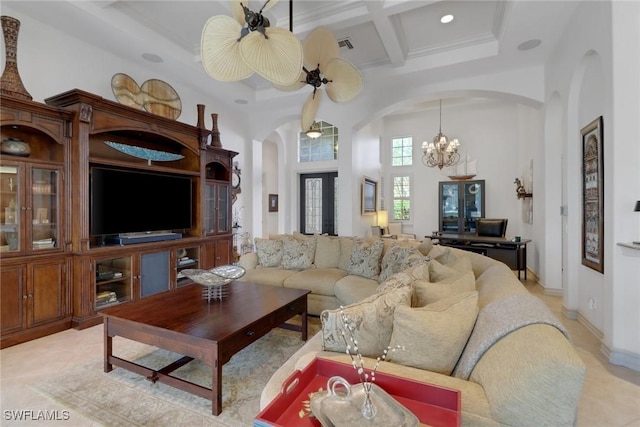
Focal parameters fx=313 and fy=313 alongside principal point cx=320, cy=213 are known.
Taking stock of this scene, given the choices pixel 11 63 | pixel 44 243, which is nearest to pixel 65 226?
pixel 44 243

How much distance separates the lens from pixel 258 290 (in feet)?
9.94

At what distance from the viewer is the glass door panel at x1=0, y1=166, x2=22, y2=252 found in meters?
2.94

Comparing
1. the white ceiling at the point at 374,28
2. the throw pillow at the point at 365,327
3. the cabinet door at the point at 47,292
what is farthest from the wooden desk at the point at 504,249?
the cabinet door at the point at 47,292

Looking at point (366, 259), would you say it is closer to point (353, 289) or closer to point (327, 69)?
point (353, 289)

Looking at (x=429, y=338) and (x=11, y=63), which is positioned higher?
(x=11, y=63)

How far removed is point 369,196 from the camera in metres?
7.32

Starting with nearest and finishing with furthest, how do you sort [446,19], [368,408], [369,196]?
[368,408]
[446,19]
[369,196]

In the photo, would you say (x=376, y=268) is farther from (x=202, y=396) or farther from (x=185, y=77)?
(x=185, y=77)

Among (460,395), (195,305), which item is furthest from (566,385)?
(195,305)

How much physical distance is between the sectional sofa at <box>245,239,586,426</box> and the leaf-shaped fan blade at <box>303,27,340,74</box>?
7.26ft

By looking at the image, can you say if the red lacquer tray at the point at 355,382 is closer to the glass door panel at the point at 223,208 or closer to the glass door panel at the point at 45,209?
the glass door panel at the point at 45,209

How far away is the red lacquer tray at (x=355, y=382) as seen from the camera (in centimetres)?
99

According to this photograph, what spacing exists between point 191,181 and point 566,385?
4857mm

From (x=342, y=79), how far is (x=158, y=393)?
2952 mm
